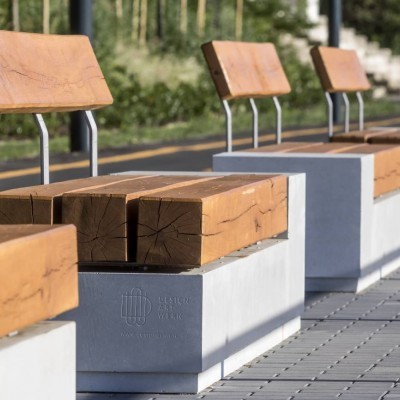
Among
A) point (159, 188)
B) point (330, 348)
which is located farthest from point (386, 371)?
point (159, 188)

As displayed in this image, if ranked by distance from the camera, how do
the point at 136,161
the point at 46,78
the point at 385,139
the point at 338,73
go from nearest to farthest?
the point at 46,78
the point at 385,139
the point at 338,73
the point at 136,161

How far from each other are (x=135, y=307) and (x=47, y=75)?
5.08ft

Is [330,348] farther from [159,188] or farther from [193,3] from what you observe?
[193,3]

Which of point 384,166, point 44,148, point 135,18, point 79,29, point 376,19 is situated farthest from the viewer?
point 376,19

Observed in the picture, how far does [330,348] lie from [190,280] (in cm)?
122

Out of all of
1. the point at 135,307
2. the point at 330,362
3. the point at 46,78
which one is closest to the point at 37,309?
the point at 135,307

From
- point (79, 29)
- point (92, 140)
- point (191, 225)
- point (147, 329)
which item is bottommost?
A: point (147, 329)

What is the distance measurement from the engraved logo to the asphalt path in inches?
324

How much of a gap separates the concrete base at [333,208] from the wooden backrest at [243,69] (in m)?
0.99

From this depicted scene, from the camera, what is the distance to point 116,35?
28.1 meters

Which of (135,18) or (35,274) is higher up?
(135,18)

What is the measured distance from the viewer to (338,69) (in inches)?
470

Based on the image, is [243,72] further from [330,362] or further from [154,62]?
[154,62]

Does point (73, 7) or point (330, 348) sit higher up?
point (73, 7)
